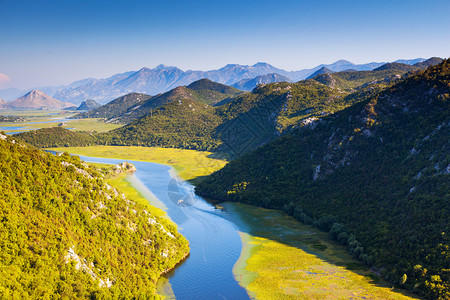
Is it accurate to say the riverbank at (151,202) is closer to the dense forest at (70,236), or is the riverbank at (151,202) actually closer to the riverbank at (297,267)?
the dense forest at (70,236)

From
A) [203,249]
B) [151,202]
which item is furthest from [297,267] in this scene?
[151,202]

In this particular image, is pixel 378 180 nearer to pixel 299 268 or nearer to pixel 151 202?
pixel 299 268

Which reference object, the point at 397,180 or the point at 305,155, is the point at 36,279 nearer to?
the point at 397,180

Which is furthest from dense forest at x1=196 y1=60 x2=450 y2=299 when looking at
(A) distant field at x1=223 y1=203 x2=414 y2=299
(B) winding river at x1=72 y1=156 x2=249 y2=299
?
(B) winding river at x1=72 y1=156 x2=249 y2=299

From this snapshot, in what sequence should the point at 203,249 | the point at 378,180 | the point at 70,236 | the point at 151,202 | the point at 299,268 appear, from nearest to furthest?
the point at 70,236
the point at 299,268
the point at 203,249
the point at 378,180
the point at 151,202

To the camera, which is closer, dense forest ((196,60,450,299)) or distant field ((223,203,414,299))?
distant field ((223,203,414,299))

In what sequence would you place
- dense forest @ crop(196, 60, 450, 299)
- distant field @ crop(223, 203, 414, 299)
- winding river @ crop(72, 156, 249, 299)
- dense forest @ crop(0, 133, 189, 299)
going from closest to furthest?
dense forest @ crop(0, 133, 189, 299), distant field @ crop(223, 203, 414, 299), winding river @ crop(72, 156, 249, 299), dense forest @ crop(196, 60, 450, 299)

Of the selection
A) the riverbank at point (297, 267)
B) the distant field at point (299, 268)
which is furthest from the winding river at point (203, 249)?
the distant field at point (299, 268)

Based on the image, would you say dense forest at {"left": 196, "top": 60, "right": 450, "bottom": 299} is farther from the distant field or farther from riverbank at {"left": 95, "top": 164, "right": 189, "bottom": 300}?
riverbank at {"left": 95, "top": 164, "right": 189, "bottom": 300}
